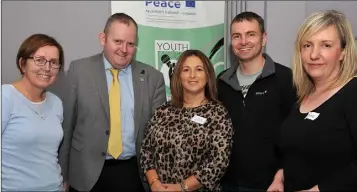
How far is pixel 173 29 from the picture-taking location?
3.39 m

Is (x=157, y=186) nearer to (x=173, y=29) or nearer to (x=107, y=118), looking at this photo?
(x=107, y=118)

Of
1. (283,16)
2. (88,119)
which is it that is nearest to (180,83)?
(88,119)

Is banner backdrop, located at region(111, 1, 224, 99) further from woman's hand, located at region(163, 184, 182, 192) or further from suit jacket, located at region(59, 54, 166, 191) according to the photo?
woman's hand, located at region(163, 184, 182, 192)

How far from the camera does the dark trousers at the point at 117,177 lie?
2.45 meters

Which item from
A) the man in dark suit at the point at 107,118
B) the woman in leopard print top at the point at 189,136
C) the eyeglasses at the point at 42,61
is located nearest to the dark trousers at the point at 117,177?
the man in dark suit at the point at 107,118

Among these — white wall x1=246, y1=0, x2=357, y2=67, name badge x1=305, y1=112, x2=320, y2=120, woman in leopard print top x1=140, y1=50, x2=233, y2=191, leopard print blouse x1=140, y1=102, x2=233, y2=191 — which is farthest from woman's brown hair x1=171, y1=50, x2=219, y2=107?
white wall x1=246, y1=0, x2=357, y2=67

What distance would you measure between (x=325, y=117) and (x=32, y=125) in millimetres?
1548

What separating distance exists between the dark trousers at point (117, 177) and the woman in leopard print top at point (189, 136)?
0.16 metres

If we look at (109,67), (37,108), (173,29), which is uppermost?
(173,29)

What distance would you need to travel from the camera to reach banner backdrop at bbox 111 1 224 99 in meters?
3.30

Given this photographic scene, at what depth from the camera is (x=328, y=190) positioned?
1521mm

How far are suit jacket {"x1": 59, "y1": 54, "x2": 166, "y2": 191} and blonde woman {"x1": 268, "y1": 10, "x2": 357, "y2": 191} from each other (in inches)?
42.4

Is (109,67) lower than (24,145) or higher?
higher

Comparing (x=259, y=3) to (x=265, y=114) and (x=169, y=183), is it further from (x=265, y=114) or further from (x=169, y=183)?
(x=169, y=183)
